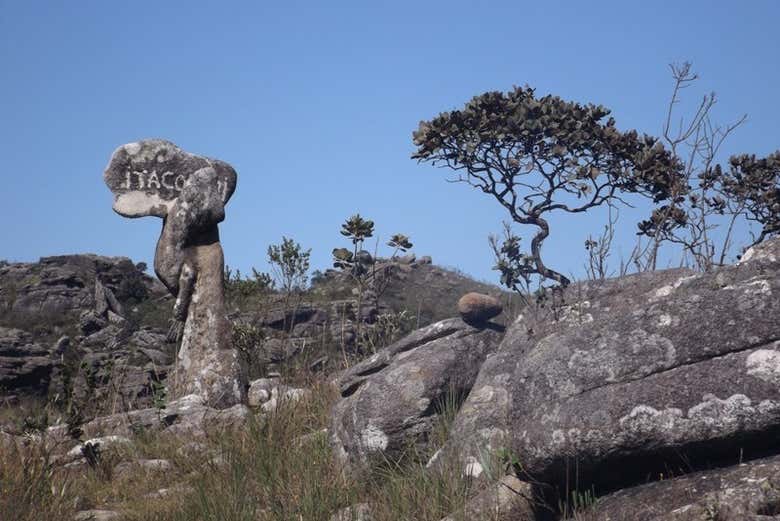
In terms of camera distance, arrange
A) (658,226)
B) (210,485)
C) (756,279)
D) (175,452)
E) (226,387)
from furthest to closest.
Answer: (226,387)
(658,226)
(175,452)
(210,485)
(756,279)

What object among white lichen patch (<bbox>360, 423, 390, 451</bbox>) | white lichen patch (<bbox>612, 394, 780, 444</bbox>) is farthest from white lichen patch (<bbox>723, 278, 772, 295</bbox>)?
white lichen patch (<bbox>360, 423, 390, 451</bbox>)

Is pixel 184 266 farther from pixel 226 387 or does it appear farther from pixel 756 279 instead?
pixel 756 279

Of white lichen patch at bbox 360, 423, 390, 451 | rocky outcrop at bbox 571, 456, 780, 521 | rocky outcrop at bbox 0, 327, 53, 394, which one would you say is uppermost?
rocky outcrop at bbox 0, 327, 53, 394

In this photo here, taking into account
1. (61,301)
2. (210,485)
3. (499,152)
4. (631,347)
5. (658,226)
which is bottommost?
(210,485)

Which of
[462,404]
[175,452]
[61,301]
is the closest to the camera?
[462,404]

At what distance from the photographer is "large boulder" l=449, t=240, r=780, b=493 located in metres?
4.71

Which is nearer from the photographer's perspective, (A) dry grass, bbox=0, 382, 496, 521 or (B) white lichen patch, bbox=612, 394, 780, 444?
(B) white lichen patch, bbox=612, 394, 780, 444

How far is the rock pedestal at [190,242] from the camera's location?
10.9 m

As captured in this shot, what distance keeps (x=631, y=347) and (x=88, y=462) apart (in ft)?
15.9

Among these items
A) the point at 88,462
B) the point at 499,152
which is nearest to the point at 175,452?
the point at 88,462

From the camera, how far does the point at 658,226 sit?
9.70 meters

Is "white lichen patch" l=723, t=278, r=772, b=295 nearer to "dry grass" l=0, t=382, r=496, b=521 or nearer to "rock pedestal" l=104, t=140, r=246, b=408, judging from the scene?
"dry grass" l=0, t=382, r=496, b=521

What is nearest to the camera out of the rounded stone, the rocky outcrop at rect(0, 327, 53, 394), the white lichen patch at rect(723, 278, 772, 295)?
the white lichen patch at rect(723, 278, 772, 295)

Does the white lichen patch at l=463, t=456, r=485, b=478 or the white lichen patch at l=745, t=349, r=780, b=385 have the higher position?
the white lichen patch at l=745, t=349, r=780, b=385
